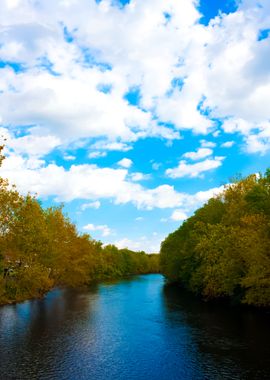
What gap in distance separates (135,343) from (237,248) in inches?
1194

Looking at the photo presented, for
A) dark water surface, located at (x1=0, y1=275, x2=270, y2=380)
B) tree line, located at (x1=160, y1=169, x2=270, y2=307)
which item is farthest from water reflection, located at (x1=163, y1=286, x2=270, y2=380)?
tree line, located at (x1=160, y1=169, x2=270, y2=307)

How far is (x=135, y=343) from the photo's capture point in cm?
4059

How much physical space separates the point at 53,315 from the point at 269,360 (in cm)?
3694

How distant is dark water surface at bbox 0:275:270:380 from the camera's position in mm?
30875

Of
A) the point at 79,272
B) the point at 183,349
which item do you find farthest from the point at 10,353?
the point at 79,272

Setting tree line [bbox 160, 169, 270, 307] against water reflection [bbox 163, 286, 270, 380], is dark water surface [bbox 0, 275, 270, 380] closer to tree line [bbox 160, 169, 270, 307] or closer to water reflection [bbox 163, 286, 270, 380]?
water reflection [bbox 163, 286, 270, 380]

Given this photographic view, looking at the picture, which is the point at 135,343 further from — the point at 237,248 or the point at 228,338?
the point at 237,248

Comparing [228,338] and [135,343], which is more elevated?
[135,343]

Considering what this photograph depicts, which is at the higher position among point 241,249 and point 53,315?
point 241,249

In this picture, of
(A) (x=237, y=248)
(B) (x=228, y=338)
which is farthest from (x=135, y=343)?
(A) (x=237, y=248)

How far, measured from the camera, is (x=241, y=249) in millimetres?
61469

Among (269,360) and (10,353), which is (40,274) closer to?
(10,353)

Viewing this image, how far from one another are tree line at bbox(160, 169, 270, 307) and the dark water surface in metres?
4.86

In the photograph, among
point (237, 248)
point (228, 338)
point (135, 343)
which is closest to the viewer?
point (135, 343)
